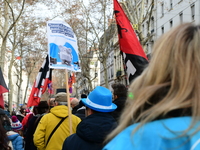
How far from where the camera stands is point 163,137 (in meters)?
1.11

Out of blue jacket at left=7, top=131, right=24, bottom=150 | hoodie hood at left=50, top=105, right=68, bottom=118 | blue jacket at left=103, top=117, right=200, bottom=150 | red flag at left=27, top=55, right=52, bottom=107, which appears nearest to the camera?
blue jacket at left=103, top=117, right=200, bottom=150

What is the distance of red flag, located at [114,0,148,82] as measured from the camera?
482 cm

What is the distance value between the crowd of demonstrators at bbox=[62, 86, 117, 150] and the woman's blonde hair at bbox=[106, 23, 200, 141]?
1.66m

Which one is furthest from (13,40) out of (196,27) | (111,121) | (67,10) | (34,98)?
(196,27)

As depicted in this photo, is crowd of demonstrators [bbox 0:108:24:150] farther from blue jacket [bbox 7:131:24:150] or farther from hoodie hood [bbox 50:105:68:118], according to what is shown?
hoodie hood [bbox 50:105:68:118]

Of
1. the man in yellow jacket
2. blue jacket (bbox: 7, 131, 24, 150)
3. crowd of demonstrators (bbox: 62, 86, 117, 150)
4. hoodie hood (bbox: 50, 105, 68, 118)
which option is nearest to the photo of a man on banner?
hoodie hood (bbox: 50, 105, 68, 118)

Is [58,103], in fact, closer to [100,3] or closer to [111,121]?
[111,121]

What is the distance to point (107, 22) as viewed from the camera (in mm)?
26766

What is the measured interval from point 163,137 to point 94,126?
6.29 feet

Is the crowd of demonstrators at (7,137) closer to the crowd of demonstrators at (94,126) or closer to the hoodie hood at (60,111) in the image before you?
the crowd of demonstrators at (94,126)

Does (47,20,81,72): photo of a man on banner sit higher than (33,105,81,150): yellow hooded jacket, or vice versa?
(47,20,81,72): photo of a man on banner

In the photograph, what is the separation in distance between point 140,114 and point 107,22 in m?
26.0

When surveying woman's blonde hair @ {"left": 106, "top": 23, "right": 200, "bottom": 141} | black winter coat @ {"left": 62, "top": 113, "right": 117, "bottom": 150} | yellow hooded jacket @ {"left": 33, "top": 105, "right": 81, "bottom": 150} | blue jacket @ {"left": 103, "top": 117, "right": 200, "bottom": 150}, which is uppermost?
woman's blonde hair @ {"left": 106, "top": 23, "right": 200, "bottom": 141}

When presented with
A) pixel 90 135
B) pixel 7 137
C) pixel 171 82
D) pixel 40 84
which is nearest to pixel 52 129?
pixel 7 137
